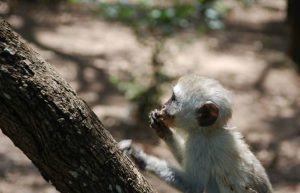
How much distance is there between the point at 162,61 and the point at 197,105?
3793 millimetres

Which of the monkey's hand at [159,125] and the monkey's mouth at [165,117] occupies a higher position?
the monkey's mouth at [165,117]

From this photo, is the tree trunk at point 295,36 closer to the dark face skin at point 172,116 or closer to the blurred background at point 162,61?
the blurred background at point 162,61

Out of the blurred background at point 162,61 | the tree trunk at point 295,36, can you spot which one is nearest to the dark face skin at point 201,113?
the blurred background at point 162,61

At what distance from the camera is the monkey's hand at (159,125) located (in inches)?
175

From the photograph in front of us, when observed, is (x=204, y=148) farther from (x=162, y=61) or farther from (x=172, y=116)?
(x=162, y=61)

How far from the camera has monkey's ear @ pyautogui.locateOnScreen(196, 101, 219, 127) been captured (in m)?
4.28

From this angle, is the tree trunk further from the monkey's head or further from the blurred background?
the monkey's head

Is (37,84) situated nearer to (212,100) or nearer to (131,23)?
(212,100)

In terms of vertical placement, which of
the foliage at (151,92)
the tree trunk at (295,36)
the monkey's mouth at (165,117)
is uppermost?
the tree trunk at (295,36)

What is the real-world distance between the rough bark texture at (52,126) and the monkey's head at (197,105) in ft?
4.67

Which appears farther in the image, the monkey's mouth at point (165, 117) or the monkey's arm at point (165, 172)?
the monkey's mouth at point (165, 117)

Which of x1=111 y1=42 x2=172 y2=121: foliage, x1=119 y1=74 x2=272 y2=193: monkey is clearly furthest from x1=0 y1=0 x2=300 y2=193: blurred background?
x1=119 y1=74 x2=272 y2=193: monkey

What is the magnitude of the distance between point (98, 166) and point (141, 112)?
4.94 metres

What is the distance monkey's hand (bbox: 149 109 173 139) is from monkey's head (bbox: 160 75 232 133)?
36mm
